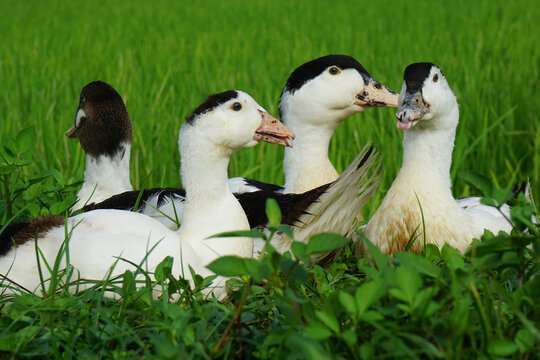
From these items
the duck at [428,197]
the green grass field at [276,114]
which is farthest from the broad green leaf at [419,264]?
the duck at [428,197]

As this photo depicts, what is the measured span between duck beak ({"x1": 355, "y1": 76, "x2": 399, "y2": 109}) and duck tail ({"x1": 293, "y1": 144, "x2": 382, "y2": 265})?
703mm

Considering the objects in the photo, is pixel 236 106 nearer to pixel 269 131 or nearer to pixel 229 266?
pixel 269 131

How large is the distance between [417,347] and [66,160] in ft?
11.9

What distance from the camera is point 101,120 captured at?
157 inches

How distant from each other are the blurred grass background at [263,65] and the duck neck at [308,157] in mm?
331

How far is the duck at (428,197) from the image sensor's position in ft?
10.3

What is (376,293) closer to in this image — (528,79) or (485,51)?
(528,79)

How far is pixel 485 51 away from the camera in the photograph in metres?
7.52

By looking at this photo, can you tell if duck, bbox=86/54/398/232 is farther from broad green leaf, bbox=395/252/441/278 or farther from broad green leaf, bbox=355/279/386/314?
broad green leaf, bbox=355/279/386/314

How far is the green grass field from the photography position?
1.77 metres

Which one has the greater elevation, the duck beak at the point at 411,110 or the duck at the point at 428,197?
the duck beak at the point at 411,110

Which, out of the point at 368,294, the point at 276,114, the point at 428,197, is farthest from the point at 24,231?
the point at 276,114

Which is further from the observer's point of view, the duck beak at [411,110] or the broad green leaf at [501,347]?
the duck beak at [411,110]

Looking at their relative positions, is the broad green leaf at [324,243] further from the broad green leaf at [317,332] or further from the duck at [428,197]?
the duck at [428,197]
